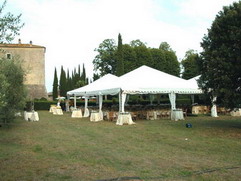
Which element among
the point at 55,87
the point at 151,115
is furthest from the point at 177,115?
the point at 55,87

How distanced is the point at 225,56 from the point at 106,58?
41778mm

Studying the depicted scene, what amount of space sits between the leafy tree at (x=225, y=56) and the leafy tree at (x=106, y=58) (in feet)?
134

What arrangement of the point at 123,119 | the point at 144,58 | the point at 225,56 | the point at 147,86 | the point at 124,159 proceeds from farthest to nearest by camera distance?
the point at 144,58, the point at 147,86, the point at 123,119, the point at 225,56, the point at 124,159

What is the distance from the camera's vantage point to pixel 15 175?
5.02 m

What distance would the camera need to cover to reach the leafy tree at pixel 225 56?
10109 mm

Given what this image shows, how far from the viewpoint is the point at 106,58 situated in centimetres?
5138

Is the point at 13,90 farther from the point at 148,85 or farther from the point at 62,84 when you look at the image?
the point at 62,84

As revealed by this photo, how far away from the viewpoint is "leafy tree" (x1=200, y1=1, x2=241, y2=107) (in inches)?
398

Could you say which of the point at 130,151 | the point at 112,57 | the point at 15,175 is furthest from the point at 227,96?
the point at 112,57

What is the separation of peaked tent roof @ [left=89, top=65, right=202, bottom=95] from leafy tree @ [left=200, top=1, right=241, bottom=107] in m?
5.23

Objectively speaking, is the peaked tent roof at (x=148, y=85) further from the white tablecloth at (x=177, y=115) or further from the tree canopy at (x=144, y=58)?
the tree canopy at (x=144, y=58)

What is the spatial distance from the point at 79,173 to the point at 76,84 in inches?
1868

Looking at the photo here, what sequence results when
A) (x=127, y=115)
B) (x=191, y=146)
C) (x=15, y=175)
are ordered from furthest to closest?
(x=127, y=115) < (x=191, y=146) < (x=15, y=175)

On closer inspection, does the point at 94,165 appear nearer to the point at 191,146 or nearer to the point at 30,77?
the point at 191,146
